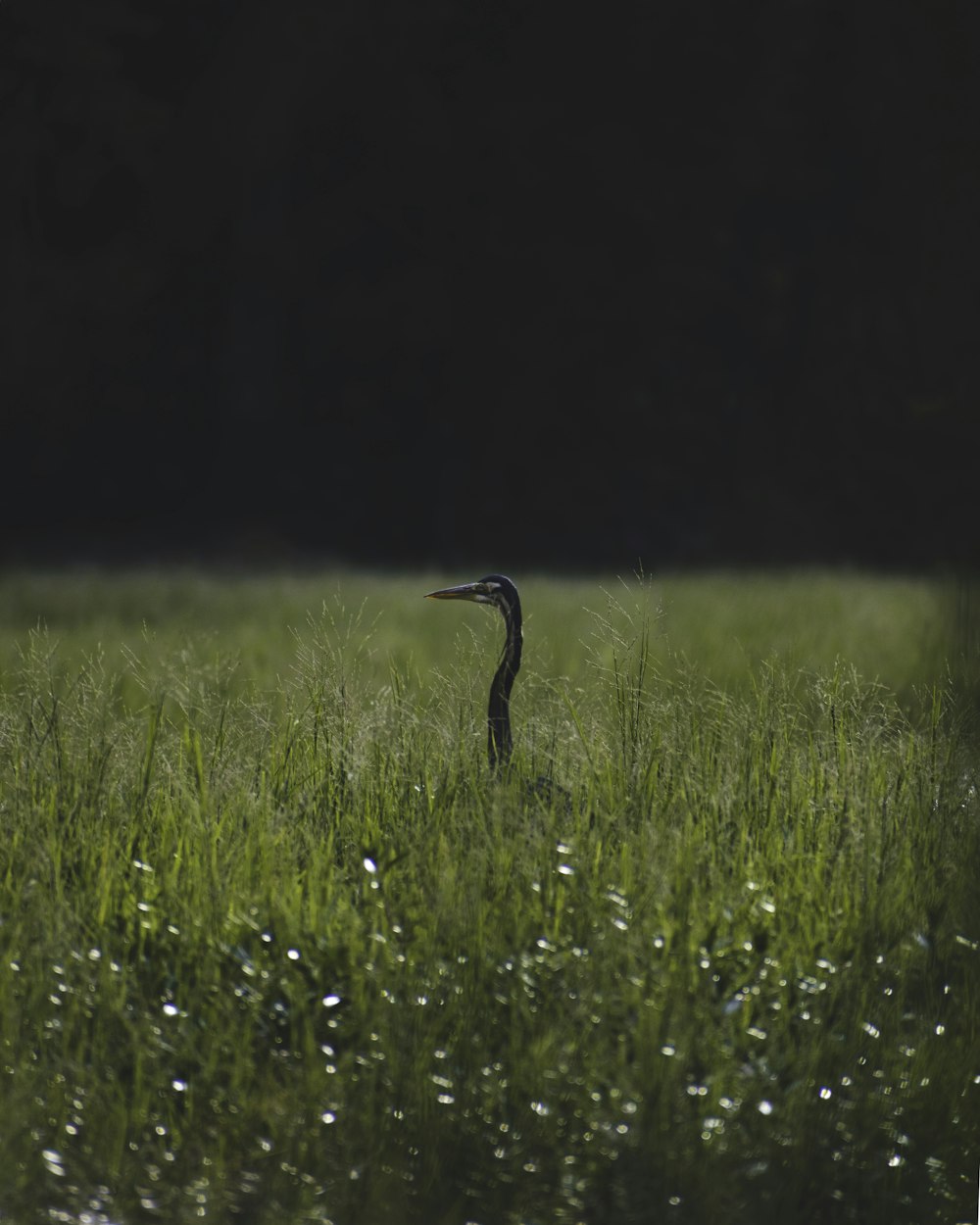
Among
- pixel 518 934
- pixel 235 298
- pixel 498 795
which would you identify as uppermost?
pixel 235 298

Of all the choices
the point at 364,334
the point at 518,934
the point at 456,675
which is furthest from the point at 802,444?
the point at 518,934

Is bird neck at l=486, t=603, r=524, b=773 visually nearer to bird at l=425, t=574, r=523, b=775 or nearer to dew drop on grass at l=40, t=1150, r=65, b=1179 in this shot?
bird at l=425, t=574, r=523, b=775

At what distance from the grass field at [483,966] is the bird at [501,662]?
69 millimetres

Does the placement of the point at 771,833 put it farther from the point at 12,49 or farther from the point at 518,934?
the point at 12,49

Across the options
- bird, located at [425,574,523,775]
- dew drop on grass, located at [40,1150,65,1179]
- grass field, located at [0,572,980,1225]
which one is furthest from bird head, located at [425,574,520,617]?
dew drop on grass, located at [40,1150,65,1179]

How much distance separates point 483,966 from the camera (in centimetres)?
279

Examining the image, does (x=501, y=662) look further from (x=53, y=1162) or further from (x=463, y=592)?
(x=53, y=1162)

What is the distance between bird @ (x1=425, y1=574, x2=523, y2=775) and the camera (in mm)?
3619

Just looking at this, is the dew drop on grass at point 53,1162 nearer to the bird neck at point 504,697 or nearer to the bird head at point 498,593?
the bird neck at point 504,697

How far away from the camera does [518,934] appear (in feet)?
9.35

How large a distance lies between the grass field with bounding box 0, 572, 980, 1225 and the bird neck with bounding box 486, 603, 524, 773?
0.20 feet

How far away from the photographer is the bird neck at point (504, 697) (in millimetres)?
3613

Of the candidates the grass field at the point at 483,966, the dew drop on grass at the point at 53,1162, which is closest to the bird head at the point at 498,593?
the grass field at the point at 483,966

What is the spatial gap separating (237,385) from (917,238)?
771 cm
